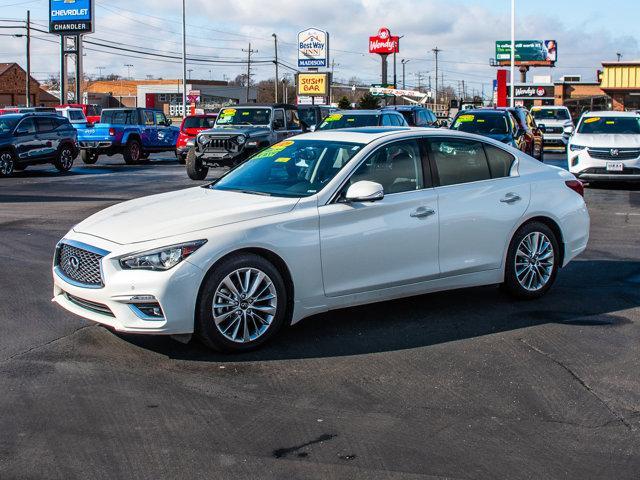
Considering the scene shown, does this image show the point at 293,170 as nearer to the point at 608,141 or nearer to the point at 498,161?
the point at 498,161

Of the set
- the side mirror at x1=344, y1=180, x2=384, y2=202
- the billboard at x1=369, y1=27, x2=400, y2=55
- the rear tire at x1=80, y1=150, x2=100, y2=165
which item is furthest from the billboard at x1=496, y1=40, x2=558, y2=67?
the side mirror at x1=344, y1=180, x2=384, y2=202

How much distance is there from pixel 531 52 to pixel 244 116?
3146 inches

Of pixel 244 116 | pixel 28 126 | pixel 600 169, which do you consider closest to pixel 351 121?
pixel 244 116

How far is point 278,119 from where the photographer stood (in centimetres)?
2167

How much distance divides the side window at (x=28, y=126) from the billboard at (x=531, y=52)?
77.1 meters

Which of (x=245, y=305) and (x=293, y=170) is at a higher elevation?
(x=293, y=170)

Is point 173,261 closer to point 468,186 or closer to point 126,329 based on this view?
point 126,329

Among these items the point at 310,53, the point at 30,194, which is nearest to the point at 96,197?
the point at 30,194

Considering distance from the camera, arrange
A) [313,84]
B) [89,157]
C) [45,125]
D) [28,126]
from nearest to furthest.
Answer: [28,126]
[45,125]
[89,157]
[313,84]

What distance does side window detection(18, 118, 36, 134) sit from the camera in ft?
76.9

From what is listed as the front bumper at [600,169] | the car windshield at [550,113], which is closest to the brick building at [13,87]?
the car windshield at [550,113]

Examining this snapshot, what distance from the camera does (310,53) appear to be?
192ft

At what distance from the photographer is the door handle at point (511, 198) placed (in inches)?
290

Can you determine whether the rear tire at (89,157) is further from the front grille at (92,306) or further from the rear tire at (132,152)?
the front grille at (92,306)
